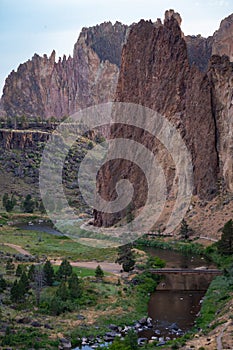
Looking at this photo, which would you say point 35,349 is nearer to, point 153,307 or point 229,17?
point 153,307

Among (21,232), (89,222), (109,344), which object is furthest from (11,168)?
(109,344)

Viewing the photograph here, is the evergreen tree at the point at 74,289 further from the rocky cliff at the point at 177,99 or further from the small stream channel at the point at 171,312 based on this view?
the rocky cliff at the point at 177,99

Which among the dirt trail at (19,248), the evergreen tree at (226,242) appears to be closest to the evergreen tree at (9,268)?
the dirt trail at (19,248)

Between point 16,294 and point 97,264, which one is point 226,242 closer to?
point 97,264

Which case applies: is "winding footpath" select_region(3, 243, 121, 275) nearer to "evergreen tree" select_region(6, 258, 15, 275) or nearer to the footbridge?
the footbridge

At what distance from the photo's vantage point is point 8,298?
143ft

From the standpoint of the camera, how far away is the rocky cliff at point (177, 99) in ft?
291

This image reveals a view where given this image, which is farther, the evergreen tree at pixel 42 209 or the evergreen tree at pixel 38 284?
the evergreen tree at pixel 42 209

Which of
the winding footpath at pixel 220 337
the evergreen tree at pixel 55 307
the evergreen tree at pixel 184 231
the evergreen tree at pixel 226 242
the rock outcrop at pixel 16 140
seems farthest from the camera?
the rock outcrop at pixel 16 140

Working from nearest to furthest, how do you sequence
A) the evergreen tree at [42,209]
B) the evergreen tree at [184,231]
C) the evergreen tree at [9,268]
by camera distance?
the evergreen tree at [9,268] → the evergreen tree at [184,231] → the evergreen tree at [42,209]

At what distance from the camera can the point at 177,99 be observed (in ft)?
333

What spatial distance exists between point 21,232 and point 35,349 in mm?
59675

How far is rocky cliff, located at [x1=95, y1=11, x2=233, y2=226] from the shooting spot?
8869 centimetres

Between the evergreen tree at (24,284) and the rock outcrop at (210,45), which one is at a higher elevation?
the rock outcrop at (210,45)
